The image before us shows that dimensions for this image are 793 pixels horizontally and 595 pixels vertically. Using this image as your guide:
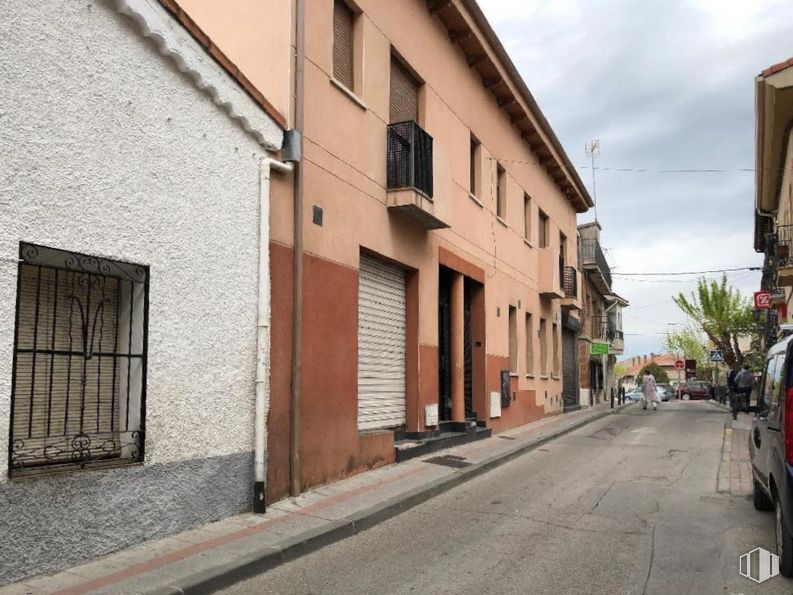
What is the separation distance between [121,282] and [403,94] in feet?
23.1

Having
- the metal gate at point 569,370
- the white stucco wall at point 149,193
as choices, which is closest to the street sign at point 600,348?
the metal gate at point 569,370

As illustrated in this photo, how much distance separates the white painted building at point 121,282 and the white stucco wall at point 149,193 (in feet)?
0.05

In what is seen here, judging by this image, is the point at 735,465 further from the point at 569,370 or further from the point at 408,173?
the point at 569,370

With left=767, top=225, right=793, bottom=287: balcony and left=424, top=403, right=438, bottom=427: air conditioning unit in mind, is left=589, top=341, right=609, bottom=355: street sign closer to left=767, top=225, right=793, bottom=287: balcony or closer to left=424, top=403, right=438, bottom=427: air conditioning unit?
left=767, top=225, right=793, bottom=287: balcony

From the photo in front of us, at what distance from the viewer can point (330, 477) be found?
28.6 ft

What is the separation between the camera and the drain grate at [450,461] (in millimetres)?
10641

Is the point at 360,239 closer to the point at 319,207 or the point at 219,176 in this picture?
the point at 319,207

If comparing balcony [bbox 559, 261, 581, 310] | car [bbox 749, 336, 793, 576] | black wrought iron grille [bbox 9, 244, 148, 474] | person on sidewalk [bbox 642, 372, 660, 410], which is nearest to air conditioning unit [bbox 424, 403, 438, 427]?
car [bbox 749, 336, 793, 576]

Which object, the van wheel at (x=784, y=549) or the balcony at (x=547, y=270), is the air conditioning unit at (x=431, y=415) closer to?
the van wheel at (x=784, y=549)

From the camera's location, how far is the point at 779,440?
5.32 meters

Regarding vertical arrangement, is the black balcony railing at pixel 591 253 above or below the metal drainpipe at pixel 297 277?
above

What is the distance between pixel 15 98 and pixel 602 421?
18.4 m

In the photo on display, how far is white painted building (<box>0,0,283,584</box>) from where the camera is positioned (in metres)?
5.01

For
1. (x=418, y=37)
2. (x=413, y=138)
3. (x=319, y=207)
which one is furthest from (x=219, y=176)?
(x=418, y=37)
